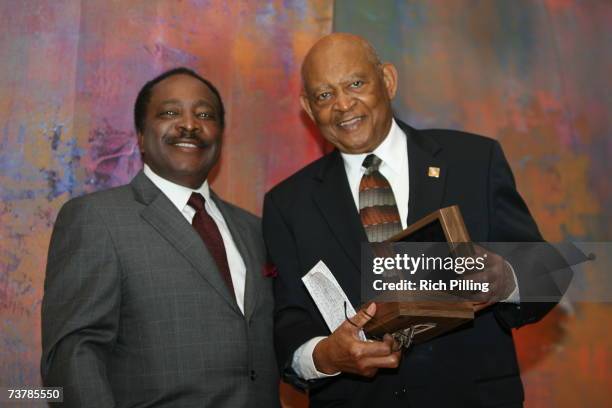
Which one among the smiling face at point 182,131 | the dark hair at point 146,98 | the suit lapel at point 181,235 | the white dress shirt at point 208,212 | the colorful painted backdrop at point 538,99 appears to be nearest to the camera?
the suit lapel at point 181,235

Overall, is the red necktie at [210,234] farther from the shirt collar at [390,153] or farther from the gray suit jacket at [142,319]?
Result: the shirt collar at [390,153]

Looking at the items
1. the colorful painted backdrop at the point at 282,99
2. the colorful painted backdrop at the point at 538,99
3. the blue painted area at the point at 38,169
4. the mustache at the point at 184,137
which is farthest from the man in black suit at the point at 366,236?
the blue painted area at the point at 38,169

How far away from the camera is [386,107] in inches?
120

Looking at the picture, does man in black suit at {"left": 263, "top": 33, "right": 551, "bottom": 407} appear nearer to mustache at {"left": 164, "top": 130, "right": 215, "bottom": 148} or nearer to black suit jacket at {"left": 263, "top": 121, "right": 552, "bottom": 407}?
black suit jacket at {"left": 263, "top": 121, "right": 552, "bottom": 407}

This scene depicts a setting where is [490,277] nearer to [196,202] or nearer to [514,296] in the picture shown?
[514,296]

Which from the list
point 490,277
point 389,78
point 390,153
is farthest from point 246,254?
point 490,277

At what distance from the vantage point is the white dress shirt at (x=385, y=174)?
2.73 m

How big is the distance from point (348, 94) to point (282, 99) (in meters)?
1.12

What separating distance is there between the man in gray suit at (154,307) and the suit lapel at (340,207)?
51 centimetres

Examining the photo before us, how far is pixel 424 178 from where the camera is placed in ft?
9.19

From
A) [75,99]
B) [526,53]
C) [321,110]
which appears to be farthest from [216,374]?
[526,53]

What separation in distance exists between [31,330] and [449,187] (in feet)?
7.45

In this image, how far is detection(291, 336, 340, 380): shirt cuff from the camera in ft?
8.86

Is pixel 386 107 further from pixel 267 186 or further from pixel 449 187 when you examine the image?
pixel 267 186
